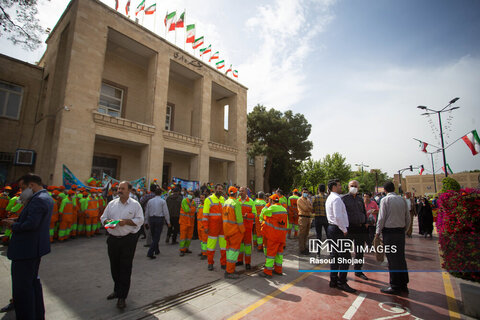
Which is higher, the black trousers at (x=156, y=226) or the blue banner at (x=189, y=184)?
the blue banner at (x=189, y=184)

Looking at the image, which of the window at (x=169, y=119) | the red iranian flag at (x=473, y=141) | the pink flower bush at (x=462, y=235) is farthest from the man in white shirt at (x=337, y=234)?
the window at (x=169, y=119)

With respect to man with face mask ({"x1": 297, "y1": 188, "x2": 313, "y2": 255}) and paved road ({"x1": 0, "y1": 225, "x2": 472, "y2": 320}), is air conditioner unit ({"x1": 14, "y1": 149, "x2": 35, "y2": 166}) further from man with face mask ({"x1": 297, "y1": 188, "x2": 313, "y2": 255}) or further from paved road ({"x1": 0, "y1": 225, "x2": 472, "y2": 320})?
man with face mask ({"x1": 297, "y1": 188, "x2": 313, "y2": 255})

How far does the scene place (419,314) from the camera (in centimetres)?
355

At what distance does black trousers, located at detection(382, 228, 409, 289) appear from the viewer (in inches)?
172

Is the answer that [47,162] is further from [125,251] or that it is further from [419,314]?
[419,314]

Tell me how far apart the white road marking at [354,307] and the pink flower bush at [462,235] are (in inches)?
64.0

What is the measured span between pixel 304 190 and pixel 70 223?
9085 mm

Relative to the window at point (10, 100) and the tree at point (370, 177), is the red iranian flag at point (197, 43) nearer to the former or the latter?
the window at point (10, 100)

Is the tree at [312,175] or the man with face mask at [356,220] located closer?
the man with face mask at [356,220]

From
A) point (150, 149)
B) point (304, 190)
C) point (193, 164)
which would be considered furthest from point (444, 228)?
point (193, 164)

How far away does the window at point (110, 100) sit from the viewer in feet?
49.4

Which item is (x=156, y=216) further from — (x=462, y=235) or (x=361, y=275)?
(x=462, y=235)

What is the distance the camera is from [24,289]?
9.55ft

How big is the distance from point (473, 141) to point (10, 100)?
27789mm
